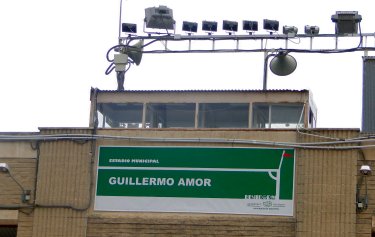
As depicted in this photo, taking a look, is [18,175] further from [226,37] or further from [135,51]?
[226,37]

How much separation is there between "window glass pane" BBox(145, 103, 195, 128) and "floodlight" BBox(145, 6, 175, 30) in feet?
9.23

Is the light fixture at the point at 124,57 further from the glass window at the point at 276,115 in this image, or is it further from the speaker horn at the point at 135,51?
the glass window at the point at 276,115

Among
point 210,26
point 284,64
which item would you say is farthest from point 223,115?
point 210,26

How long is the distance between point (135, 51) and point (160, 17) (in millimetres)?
1233

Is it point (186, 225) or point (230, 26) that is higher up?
point (230, 26)

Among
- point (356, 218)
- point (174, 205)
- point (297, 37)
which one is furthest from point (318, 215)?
point (297, 37)

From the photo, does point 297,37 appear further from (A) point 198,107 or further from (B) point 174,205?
(B) point 174,205

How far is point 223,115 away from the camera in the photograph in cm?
2439

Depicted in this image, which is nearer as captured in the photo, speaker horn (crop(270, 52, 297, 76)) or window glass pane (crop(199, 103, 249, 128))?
window glass pane (crop(199, 103, 249, 128))

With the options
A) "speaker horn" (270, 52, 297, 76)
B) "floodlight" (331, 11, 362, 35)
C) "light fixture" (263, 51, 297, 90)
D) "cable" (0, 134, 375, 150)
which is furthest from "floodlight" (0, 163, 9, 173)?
"floodlight" (331, 11, 362, 35)

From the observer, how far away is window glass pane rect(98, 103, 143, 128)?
24891mm

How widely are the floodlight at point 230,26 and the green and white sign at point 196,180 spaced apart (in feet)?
13.7

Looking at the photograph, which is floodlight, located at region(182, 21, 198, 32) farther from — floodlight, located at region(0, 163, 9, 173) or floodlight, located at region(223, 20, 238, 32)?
floodlight, located at region(0, 163, 9, 173)

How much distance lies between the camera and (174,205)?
76.2ft
